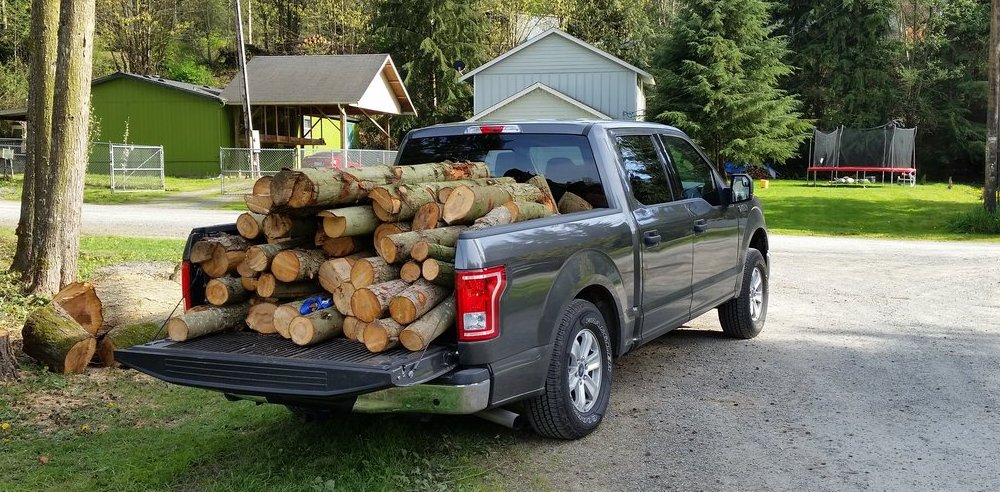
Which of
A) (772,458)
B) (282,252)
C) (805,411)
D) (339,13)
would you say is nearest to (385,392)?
Result: (282,252)

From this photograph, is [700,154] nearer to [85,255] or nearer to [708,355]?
[708,355]

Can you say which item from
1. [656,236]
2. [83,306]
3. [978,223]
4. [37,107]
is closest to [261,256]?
[656,236]

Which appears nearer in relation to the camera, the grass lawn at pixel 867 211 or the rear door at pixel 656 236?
the rear door at pixel 656 236

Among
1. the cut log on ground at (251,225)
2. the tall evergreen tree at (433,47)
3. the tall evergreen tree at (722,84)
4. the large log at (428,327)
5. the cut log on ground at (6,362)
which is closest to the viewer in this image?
the large log at (428,327)

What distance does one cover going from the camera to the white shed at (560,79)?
3434 cm

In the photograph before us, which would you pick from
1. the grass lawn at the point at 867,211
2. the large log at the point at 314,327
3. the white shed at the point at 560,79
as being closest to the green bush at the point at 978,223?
the grass lawn at the point at 867,211

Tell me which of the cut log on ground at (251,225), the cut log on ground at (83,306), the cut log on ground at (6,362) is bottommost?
the cut log on ground at (6,362)

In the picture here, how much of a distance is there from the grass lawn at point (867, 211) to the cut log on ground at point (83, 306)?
1578 cm

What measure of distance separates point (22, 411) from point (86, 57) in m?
4.18

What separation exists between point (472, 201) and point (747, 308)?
3986mm

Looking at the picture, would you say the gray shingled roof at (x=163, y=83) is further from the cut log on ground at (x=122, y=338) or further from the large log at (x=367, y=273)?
the large log at (x=367, y=273)

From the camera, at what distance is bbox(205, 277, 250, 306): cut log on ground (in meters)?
4.76

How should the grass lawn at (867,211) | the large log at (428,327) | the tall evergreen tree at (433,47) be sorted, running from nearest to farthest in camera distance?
the large log at (428,327) < the grass lawn at (867,211) < the tall evergreen tree at (433,47)

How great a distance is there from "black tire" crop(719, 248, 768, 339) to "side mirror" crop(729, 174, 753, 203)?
2.15 ft
